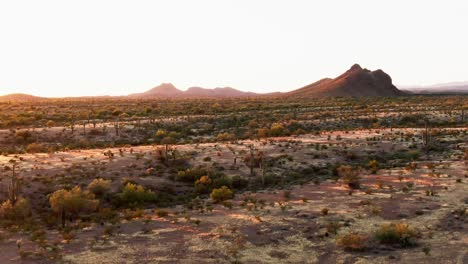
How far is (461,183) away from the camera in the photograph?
29.4 metres

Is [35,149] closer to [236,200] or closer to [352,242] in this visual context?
[236,200]

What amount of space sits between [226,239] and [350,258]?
17.1 ft

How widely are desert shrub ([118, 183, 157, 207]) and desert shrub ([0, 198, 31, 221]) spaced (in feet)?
16.9

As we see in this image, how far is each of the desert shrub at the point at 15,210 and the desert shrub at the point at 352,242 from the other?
15.3 meters

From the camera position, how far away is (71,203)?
78.5ft

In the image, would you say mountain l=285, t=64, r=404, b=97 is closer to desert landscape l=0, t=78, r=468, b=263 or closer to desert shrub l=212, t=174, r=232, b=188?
desert landscape l=0, t=78, r=468, b=263

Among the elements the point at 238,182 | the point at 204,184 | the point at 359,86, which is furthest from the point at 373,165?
the point at 359,86

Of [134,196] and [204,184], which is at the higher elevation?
[134,196]

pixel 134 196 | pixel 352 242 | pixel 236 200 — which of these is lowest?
pixel 236 200

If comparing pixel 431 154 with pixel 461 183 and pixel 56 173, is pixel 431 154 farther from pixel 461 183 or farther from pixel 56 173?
pixel 56 173

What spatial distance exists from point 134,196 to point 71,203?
417 cm

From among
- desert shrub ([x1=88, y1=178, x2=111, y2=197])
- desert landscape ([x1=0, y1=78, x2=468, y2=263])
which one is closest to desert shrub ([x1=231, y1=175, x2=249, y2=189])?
desert landscape ([x1=0, y1=78, x2=468, y2=263])

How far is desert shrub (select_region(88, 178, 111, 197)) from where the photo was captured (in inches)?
1098

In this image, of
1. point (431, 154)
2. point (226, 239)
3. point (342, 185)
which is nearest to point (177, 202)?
point (226, 239)
